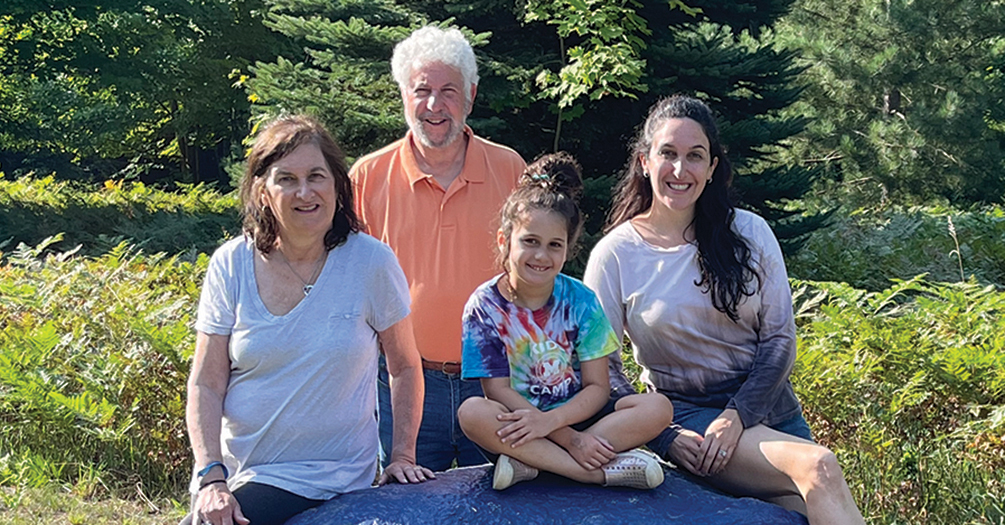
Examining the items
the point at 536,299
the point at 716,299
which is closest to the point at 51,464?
the point at 536,299

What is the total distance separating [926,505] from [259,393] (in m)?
2.88

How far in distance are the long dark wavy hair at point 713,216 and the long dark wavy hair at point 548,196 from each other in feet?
1.12

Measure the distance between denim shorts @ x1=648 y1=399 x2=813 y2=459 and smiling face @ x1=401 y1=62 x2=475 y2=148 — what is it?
49.0 inches

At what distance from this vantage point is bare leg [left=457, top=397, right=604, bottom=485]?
280 cm

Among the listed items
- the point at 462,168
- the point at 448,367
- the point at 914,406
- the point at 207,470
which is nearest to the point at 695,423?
the point at 448,367

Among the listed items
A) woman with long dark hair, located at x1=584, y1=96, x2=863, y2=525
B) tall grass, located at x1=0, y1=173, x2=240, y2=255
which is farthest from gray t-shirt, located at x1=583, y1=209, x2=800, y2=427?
tall grass, located at x1=0, y1=173, x2=240, y2=255

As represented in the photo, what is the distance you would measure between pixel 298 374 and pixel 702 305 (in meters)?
1.29

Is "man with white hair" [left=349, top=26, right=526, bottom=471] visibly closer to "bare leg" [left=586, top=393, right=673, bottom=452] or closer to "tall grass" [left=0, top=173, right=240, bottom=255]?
"bare leg" [left=586, top=393, right=673, bottom=452]

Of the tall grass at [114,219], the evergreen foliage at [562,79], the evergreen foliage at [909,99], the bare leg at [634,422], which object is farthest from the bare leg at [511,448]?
the evergreen foliage at [909,99]

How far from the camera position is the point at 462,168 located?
11.9 ft

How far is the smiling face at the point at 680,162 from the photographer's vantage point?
3.21 meters

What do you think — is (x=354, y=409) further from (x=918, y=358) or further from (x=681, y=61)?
(x=681, y=61)

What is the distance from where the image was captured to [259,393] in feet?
9.30

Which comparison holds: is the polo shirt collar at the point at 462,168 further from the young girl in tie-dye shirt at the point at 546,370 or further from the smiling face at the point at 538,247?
the smiling face at the point at 538,247
